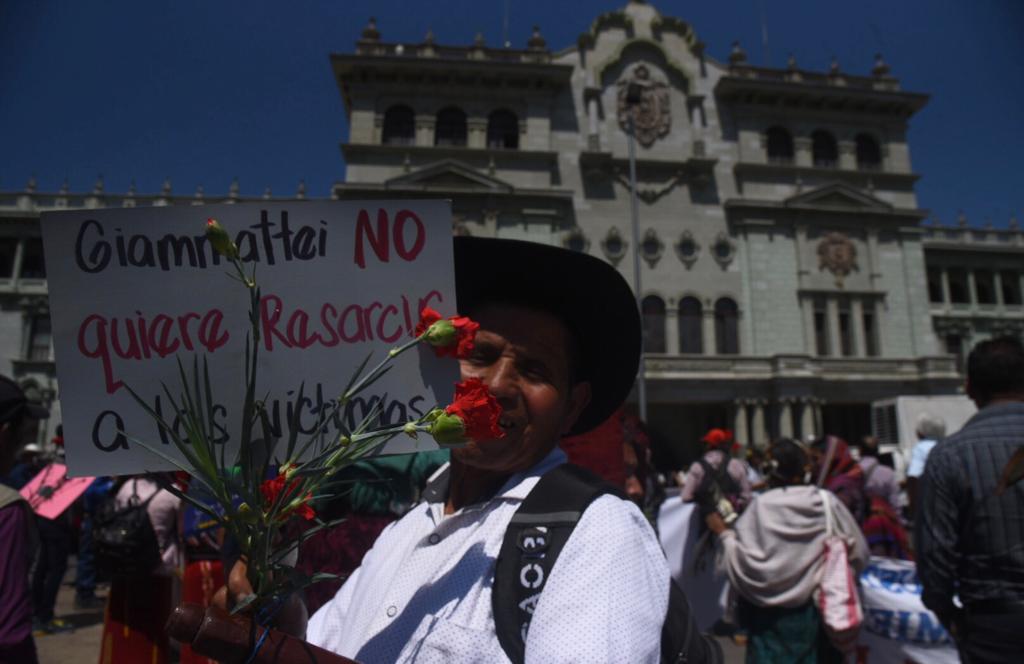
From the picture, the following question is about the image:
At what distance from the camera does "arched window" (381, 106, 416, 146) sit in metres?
24.8

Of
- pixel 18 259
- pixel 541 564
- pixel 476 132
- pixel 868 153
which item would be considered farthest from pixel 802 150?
pixel 18 259

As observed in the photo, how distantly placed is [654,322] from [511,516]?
926 inches

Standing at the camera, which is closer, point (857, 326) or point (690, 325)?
point (690, 325)

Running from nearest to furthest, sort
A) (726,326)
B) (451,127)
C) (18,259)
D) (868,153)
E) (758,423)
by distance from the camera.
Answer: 1. (758,423)
2. (726,326)
3. (451,127)
4. (868,153)
5. (18,259)

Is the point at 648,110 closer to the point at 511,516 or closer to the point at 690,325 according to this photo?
the point at 690,325

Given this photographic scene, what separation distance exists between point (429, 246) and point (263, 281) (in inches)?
14.1

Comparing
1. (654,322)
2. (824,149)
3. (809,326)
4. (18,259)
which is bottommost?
(809,326)

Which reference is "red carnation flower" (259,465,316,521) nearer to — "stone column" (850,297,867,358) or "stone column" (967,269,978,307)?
"stone column" (850,297,867,358)

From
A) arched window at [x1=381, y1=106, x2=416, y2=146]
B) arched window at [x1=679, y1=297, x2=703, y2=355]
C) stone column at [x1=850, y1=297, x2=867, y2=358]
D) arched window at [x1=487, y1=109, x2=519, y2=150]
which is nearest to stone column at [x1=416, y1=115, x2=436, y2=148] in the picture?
arched window at [x1=381, y1=106, x2=416, y2=146]

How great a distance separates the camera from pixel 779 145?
2697 centimetres

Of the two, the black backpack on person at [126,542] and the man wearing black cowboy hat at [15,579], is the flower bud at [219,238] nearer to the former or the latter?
the man wearing black cowboy hat at [15,579]

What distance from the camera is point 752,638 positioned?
12.5 feet

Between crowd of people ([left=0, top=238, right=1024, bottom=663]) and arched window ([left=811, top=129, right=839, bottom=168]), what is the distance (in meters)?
27.2

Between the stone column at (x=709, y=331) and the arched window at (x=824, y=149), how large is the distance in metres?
8.96
